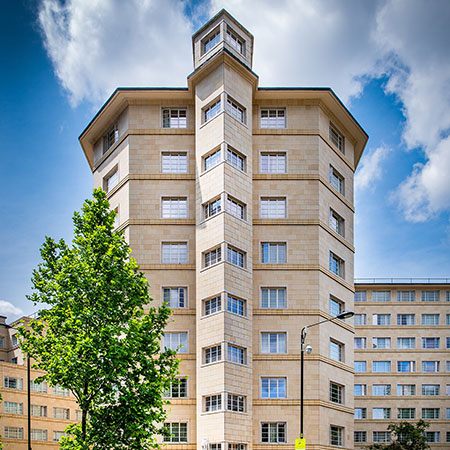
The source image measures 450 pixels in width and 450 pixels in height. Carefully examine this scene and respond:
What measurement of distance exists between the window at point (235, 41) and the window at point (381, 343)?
5163cm

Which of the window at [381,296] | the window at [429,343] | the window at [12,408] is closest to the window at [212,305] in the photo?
the window at [12,408]

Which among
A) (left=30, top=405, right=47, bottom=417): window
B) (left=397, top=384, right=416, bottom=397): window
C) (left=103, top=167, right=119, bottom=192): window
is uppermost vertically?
(left=103, top=167, right=119, bottom=192): window

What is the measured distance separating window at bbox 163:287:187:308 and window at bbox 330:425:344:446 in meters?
13.6

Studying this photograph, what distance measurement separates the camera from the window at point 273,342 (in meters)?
42.7

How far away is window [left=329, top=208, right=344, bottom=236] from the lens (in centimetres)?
4747

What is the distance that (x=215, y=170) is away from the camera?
42.5 metres

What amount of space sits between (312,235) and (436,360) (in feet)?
162

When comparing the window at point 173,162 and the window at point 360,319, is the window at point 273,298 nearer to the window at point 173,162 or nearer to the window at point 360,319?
the window at point 173,162

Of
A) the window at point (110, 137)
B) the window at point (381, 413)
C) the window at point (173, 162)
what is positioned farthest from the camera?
the window at point (381, 413)

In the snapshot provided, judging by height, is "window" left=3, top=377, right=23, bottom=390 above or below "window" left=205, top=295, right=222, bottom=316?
below

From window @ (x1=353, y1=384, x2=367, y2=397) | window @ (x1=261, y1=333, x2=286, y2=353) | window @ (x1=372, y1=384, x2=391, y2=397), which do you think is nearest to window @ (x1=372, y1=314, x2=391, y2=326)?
window @ (x1=372, y1=384, x2=391, y2=397)

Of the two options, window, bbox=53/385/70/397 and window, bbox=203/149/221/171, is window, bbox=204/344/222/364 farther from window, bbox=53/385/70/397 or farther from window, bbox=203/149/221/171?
window, bbox=53/385/70/397

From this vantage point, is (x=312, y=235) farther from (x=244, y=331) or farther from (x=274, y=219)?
(x=244, y=331)

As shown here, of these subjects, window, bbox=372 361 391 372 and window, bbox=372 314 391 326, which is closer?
window, bbox=372 361 391 372
